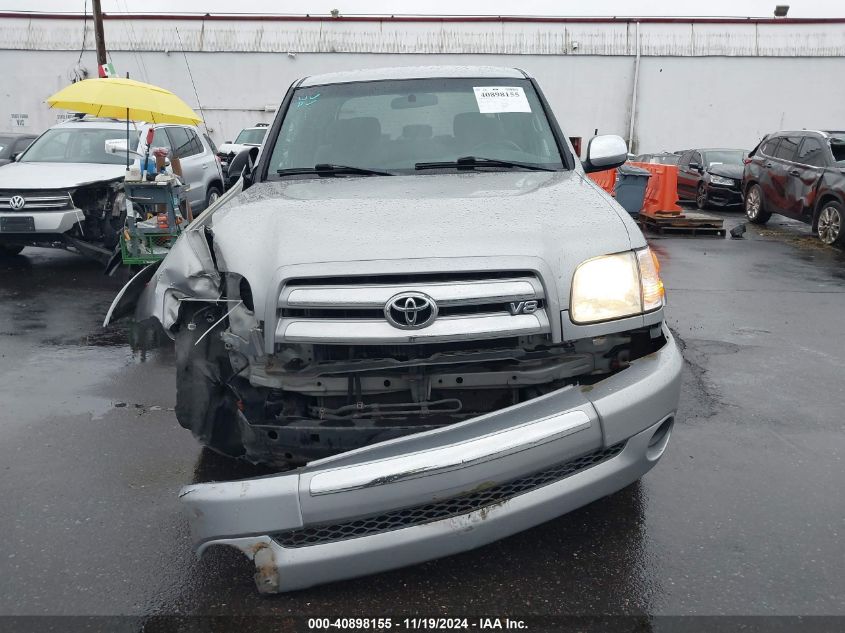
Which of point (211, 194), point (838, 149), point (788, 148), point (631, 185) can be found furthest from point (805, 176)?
point (211, 194)

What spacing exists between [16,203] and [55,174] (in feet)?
2.11

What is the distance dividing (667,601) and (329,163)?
2621 millimetres

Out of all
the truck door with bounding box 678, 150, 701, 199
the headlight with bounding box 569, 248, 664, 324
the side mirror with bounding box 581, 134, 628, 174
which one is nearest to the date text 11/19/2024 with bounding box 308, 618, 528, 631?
the headlight with bounding box 569, 248, 664, 324

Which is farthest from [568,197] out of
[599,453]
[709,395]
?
[709,395]

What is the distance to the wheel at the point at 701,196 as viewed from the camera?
53.9 feet

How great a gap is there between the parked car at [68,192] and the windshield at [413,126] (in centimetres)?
488

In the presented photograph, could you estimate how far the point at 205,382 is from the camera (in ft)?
9.80

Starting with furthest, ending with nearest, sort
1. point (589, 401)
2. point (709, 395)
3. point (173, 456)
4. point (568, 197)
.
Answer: point (709, 395), point (173, 456), point (568, 197), point (589, 401)

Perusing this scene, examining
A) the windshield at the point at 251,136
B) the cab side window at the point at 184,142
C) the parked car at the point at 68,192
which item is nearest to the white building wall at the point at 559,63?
the windshield at the point at 251,136

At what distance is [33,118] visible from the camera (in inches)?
1174

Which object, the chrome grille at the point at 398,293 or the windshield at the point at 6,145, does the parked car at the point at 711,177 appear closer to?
the windshield at the point at 6,145

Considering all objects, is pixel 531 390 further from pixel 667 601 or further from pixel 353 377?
pixel 667 601

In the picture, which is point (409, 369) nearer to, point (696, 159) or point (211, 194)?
point (211, 194)

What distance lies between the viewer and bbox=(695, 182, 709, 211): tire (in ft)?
53.9
